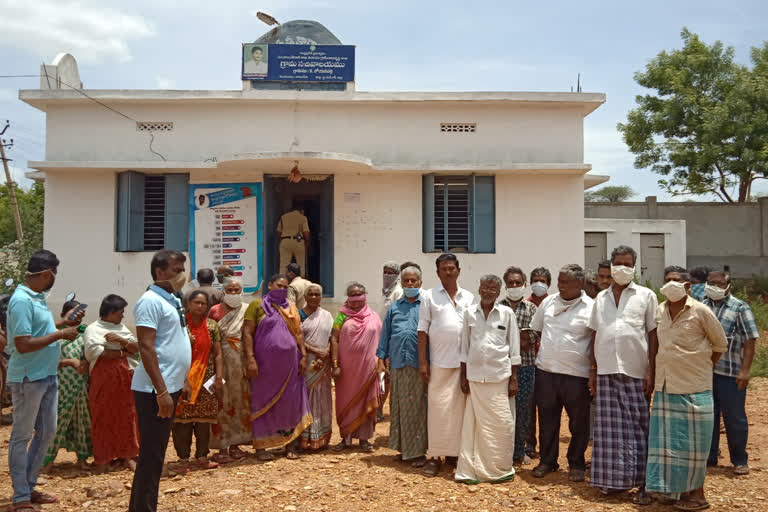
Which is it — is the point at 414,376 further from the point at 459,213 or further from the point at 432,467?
the point at 459,213

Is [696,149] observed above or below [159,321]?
above

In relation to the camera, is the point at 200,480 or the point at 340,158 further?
the point at 340,158

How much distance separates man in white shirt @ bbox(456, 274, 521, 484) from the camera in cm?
501

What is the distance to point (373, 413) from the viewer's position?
5.95 meters

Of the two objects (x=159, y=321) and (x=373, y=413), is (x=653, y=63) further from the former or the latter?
(x=159, y=321)

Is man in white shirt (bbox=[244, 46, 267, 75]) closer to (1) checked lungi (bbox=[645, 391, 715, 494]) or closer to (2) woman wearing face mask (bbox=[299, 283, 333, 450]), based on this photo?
(2) woman wearing face mask (bbox=[299, 283, 333, 450])

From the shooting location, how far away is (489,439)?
5004 millimetres

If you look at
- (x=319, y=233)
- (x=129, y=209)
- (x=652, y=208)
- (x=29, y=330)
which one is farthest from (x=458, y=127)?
(x=652, y=208)

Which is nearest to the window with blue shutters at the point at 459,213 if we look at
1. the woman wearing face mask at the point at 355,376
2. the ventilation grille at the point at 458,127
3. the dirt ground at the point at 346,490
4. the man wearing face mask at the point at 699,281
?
the ventilation grille at the point at 458,127

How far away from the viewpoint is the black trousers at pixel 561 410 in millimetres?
5031

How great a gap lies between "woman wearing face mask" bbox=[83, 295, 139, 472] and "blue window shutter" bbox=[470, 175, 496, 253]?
6553 millimetres

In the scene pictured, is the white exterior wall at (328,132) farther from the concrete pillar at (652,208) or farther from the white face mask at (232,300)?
the concrete pillar at (652,208)

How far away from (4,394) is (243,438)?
4.33 metres

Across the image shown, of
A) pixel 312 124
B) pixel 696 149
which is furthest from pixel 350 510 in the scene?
pixel 696 149
